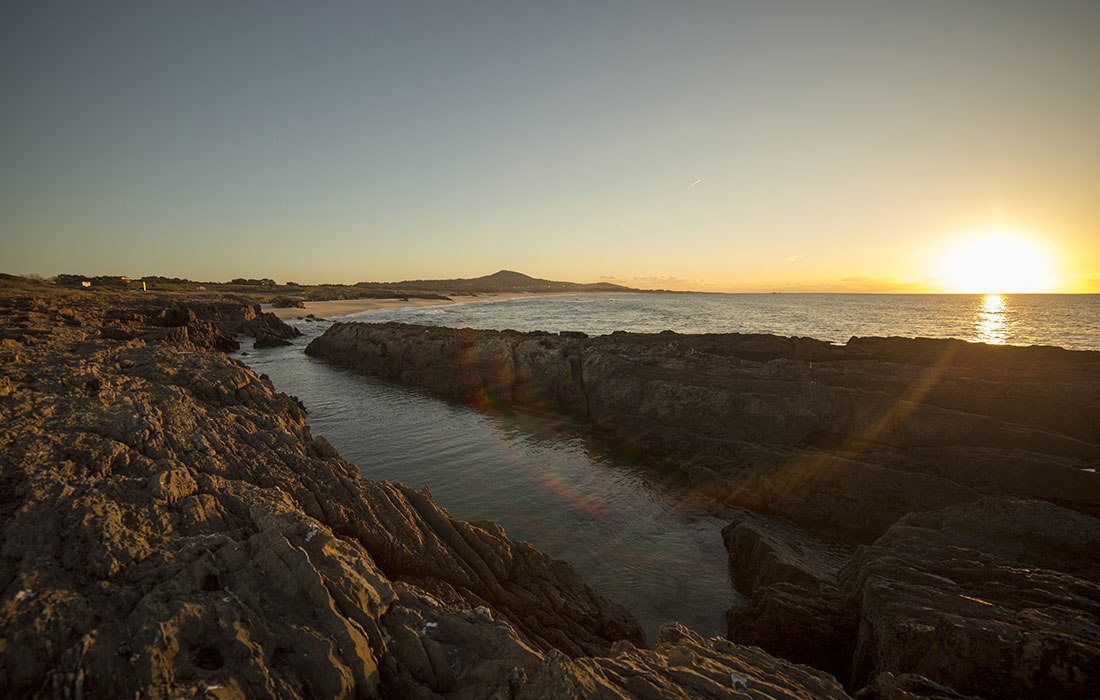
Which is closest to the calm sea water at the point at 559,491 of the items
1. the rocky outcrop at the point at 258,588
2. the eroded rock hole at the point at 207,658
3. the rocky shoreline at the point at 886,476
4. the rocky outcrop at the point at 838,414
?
the rocky shoreline at the point at 886,476

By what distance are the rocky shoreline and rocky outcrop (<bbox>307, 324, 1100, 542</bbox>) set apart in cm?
8

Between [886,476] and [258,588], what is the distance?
62.1 feet

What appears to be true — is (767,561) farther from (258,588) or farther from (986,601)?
(258,588)

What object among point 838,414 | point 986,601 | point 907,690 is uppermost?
point 838,414

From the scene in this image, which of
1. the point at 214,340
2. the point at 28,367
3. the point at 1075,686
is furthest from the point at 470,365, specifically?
the point at 1075,686

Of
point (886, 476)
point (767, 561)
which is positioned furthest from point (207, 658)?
point (886, 476)

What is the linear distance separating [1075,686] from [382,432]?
2465 cm

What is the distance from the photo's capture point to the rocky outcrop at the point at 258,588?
16.3 ft

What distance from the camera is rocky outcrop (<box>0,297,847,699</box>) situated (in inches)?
195

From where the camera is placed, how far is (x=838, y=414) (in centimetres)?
2058

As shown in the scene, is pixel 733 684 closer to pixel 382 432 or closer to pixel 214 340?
pixel 382 432

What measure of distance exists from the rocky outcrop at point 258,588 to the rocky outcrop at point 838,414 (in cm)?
1045

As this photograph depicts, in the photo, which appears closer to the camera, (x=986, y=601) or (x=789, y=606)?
(x=986, y=601)

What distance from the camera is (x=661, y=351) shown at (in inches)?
1172
